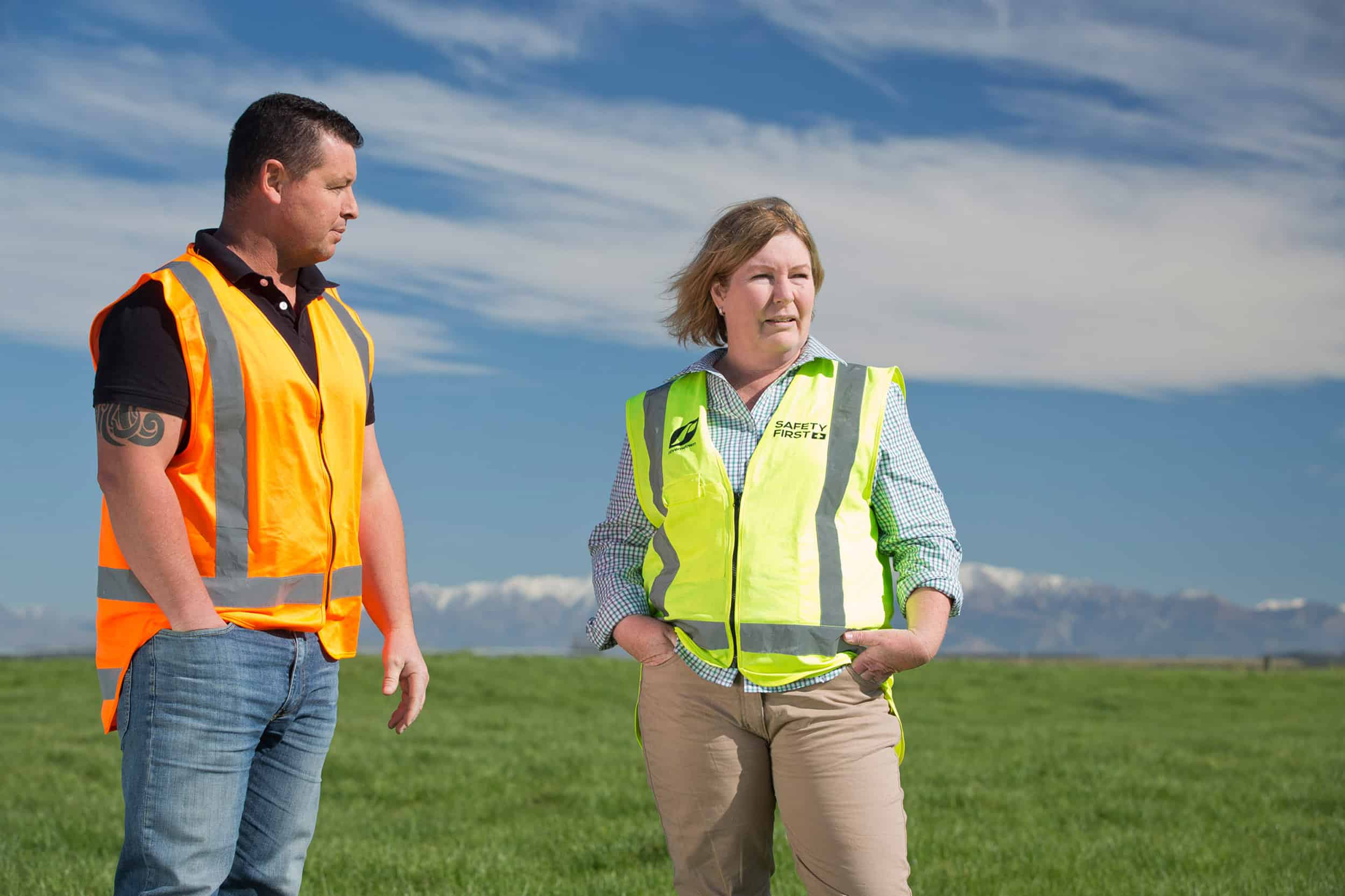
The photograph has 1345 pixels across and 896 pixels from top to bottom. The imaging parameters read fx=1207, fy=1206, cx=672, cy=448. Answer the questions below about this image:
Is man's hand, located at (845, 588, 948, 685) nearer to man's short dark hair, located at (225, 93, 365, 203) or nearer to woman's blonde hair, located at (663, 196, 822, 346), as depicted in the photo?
woman's blonde hair, located at (663, 196, 822, 346)

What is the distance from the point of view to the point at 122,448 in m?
3.12

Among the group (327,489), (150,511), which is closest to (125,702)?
(150,511)

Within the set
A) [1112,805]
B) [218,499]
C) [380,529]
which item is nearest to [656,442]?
[380,529]

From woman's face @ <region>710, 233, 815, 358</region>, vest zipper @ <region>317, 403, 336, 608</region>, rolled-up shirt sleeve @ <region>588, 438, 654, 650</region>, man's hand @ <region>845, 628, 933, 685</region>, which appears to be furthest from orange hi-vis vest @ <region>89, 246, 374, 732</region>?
man's hand @ <region>845, 628, 933, 685</region>

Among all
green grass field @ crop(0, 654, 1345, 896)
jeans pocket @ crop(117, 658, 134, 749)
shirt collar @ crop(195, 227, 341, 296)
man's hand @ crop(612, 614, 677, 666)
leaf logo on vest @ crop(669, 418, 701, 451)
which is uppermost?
shirt collar @ crop(195, 227, 341, 296)

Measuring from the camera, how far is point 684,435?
3.83m

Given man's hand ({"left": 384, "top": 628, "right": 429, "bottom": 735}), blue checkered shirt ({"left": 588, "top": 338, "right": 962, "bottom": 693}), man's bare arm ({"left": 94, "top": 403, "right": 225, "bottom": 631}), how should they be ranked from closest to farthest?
man's bare arm ({"left": 94, "top": 403, "right": 225, "bottom": 631}) < blue checkered shirt ({"left": 588, "top": 338, "right": 962, "bottom": 693}) < man's hand ({"left": 384, "top": 628, "right": 429, "bottom": 735})

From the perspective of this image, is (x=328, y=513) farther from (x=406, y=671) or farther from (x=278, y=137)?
(x=278, y=137)

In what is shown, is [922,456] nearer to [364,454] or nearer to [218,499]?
[364,454]

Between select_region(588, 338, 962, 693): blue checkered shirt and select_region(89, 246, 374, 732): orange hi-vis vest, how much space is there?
0.94 metres

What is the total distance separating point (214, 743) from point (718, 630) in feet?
4.68

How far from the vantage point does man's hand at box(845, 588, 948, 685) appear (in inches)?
139

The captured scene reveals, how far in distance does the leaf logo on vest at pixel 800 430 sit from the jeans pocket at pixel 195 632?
1.68m

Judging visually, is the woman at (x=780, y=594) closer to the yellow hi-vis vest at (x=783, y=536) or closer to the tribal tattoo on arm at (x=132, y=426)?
the yellow hi-vis vest at (x=783, y=536)
